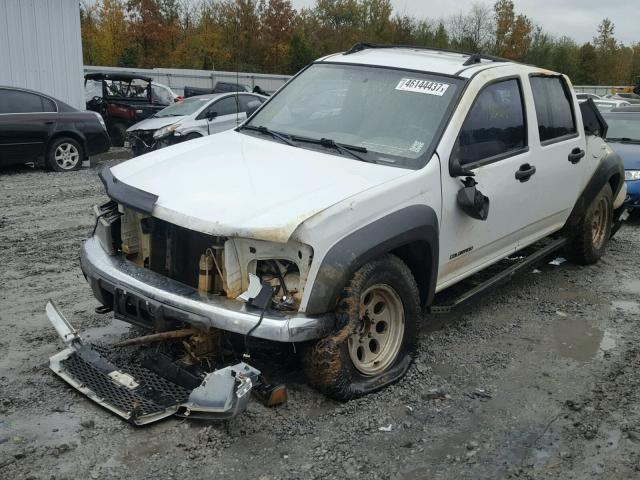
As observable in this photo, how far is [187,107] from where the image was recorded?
14.0 m

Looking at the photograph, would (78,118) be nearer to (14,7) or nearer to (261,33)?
(14,7)

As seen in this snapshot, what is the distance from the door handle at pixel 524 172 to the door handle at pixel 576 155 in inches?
34.8

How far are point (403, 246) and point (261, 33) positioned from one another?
38036 millimetres

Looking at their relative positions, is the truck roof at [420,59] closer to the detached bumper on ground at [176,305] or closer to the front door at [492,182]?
the front door at [492,182]

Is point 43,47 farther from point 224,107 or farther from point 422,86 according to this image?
point 422,86

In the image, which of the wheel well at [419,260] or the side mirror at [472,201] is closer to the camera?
the wheel well at [419,260]

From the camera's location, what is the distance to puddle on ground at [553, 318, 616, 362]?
4957 millimetres

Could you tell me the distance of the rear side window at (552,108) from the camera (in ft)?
18.2

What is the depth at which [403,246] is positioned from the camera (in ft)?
13.6

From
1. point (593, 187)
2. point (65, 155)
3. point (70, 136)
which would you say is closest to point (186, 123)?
point (70, 136)

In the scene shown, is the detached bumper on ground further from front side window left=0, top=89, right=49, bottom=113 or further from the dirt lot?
front side window left=0, top=89, right=49, bottom=113

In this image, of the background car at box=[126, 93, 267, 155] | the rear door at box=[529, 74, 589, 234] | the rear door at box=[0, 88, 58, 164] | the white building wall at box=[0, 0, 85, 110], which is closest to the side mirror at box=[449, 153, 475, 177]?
the rear door at box=[529, 74, 589, 234]

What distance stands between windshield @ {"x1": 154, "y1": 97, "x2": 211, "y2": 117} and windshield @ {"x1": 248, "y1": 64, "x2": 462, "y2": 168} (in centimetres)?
882

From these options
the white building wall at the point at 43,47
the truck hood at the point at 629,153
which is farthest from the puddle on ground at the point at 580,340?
the white building wall at the point at 43,47
